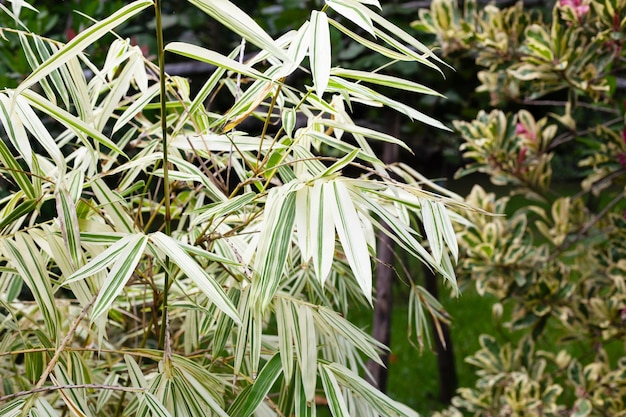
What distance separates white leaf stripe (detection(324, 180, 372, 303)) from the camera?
23.9 inches

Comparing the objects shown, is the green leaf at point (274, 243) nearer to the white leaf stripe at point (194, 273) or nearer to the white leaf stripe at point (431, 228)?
the white leaf stripe at point (194, 273)

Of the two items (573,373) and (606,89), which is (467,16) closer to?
(606,89)

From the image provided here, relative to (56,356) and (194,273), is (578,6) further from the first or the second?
(56,356)

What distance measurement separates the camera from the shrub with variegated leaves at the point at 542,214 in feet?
4.83

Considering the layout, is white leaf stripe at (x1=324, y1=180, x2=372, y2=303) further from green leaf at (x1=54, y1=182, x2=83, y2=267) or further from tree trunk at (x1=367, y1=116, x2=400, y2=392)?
tree trunk at (x1=367, y1=116, x2=400, y2=392)

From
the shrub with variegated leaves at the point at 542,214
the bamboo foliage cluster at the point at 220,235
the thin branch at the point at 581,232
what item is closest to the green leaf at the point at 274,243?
the bamboo foliage cluster at the point at 220,235

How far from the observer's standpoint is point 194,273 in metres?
0.65

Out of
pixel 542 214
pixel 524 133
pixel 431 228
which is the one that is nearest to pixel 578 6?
pixel 524 133

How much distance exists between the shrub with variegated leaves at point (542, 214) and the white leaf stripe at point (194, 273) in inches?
37.2

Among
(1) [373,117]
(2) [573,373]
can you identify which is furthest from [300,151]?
(1) [373,117]

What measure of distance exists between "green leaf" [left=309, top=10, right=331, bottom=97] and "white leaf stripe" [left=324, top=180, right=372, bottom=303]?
0.10 metres

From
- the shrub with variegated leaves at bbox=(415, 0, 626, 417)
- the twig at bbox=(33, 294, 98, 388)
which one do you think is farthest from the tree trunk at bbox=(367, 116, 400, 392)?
the twig at bbox=(33, 294, 98, 388)

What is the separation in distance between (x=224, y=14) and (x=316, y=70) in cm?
10

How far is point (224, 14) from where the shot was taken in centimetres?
62
